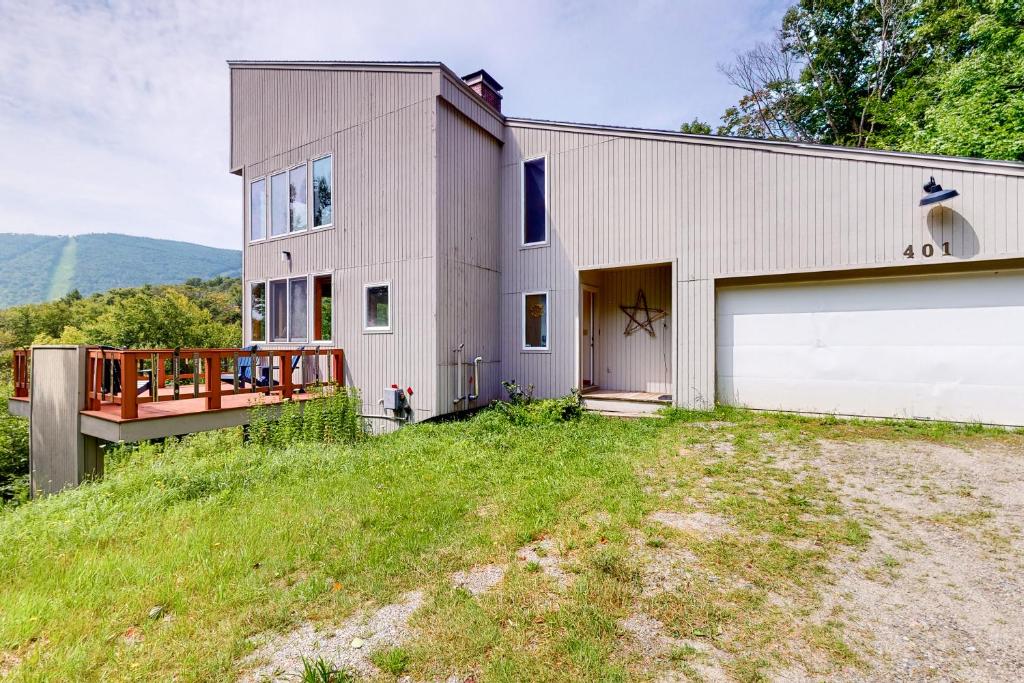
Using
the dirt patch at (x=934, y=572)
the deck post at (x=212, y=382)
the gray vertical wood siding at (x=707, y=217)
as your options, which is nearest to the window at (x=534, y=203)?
the gray vertical wood siding at (x=707, y=217)

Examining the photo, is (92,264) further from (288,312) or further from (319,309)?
(319,309)

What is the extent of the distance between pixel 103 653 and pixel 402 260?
22.1 ft

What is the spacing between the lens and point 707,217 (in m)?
7.47

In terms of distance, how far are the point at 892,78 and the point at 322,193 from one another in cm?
2053

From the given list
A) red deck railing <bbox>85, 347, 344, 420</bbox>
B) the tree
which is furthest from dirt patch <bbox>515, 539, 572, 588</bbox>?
the tree

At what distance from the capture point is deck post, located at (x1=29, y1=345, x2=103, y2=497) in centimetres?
632

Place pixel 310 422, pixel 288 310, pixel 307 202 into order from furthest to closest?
1. pixel 288 310
2. pixel 307 202
3. pixel 310 422

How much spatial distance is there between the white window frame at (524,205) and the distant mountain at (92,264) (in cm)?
7194

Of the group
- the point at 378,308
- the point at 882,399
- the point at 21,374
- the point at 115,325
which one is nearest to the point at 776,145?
the point at 882,399

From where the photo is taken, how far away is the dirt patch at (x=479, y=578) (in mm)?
2594

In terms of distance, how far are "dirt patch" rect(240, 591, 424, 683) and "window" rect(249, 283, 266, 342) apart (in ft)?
31.1

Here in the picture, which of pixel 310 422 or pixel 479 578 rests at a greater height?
pixel 310 422

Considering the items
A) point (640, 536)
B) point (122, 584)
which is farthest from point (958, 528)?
point (122, 584)

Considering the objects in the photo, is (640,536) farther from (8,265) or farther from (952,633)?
(8,265)
